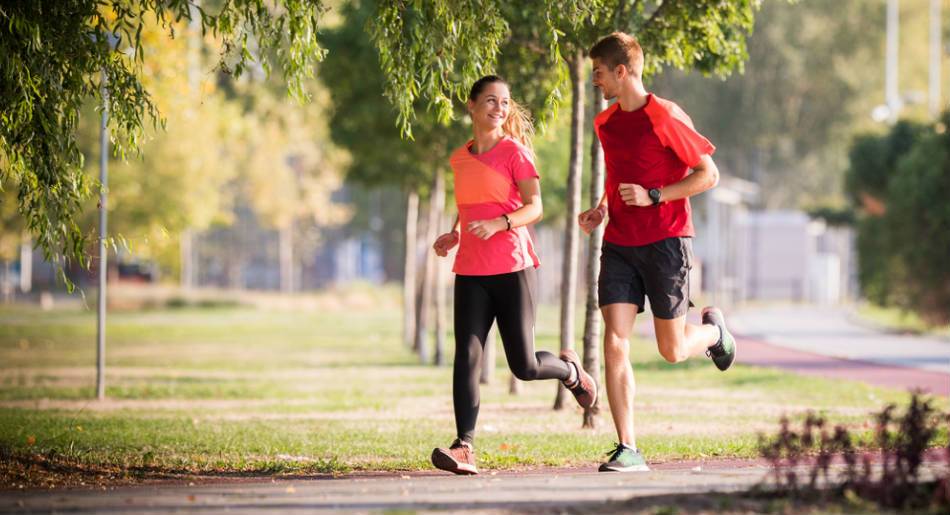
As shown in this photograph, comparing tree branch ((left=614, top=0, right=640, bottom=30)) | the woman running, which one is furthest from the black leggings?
tree branch ((left=614, top=0, right=640, bottom=30))

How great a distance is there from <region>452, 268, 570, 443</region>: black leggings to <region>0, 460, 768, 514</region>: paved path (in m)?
0.65

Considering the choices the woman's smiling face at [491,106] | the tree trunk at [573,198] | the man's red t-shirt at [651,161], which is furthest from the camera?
the tree trunk at [573,198]

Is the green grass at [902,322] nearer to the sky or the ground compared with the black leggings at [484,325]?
nearer to the ground

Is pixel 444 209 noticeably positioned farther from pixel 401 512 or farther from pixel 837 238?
pixel 837 238

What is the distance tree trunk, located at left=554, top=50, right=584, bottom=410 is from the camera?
12422 mm

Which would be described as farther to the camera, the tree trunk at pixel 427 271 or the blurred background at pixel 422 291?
the tree trunk at pixel 427 271

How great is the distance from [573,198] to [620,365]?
15.4 feet

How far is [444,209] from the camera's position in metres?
27.6

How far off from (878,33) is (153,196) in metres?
32.2

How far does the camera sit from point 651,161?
25.6 feet

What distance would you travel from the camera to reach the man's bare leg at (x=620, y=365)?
25.9ft

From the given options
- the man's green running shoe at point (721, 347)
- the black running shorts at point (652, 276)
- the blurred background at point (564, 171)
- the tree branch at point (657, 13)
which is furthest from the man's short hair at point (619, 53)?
the blurred background at point (564, 171)

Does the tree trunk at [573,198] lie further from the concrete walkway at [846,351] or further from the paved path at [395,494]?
the paved path at [395,494]

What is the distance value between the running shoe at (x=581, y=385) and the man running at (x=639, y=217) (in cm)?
64
